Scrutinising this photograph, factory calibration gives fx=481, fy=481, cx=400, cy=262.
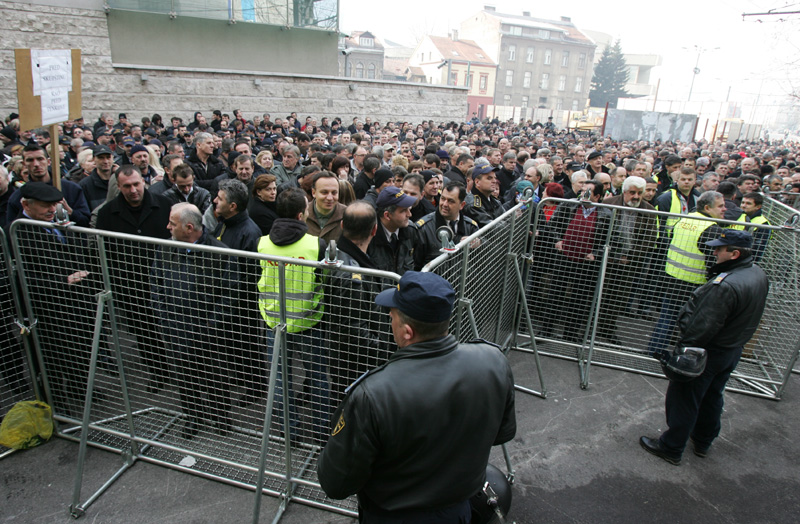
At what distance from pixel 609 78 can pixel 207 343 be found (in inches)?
3433

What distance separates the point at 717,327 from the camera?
3.66 metres

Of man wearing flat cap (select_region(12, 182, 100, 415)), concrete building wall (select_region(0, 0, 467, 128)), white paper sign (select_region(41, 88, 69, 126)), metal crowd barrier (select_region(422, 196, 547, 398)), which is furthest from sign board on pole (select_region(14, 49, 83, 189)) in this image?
concrete building wall (select_region(0, 0, 467, 128))

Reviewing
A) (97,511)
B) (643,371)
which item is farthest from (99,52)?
(643,371)

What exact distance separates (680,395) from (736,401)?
172 cm

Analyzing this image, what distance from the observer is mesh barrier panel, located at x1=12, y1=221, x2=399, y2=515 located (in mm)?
3135

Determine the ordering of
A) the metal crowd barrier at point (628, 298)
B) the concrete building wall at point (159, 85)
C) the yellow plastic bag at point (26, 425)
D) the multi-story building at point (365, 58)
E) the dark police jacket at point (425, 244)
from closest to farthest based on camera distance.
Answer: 1. the yellow plastic bag at point (26, 425)
2. the dark police jacket at point (425, 244)
3. the metal crowd barrier at point (628, 298)
4. the concrete building wall at point (159, 85)
5. the multi-story building at point (365, 58)

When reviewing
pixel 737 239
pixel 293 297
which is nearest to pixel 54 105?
pixel 293 297

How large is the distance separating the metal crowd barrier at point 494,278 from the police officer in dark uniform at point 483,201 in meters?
0.50

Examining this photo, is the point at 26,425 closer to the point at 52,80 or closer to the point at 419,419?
the point at 52,80

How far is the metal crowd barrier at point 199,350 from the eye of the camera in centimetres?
314

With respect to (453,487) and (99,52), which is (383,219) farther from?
(99,52)

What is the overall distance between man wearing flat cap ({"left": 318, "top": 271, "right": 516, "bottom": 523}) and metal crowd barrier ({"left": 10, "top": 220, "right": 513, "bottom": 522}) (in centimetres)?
96

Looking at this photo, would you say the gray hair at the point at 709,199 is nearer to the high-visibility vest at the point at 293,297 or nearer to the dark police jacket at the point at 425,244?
the dark police jacket at the point at 425,244

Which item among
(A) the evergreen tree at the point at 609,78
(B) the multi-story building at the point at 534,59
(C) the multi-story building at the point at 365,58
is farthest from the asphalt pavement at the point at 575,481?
(A) the evergreen tree at the point at 609,78
